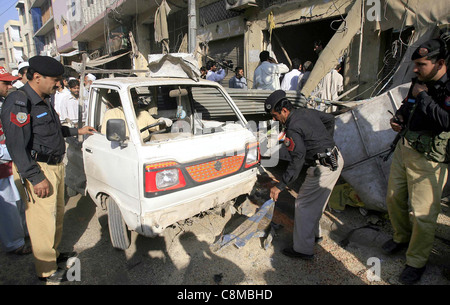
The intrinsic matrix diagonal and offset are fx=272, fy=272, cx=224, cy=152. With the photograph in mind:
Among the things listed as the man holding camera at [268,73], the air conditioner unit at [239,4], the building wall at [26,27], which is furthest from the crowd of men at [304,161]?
the building wall at [26,27]

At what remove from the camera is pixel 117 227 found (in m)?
2.81

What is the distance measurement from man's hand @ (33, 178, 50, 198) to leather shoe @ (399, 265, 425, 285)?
10.5ft

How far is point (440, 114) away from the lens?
2012 millimetres

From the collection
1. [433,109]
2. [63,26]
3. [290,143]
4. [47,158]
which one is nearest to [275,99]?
[290,143]

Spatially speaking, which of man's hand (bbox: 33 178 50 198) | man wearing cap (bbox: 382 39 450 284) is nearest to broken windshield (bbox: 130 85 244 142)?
man's hand (bbox: 33 178 50 198)

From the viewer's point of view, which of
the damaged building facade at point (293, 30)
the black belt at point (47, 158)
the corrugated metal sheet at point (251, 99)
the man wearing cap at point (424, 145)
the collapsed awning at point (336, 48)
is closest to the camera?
the man wearing cap at point (424, 145)

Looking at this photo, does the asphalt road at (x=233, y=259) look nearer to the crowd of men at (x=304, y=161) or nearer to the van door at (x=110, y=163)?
the crowd of men at (x=304, y=161)

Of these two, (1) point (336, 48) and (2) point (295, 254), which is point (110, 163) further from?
(1) point (336, 48)

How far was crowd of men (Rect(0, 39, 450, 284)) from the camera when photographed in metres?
2.21

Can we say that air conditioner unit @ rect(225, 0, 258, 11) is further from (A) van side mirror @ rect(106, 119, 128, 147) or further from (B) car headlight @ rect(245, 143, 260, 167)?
(A) van side mirror @ rect(106, 119, 128, 147)

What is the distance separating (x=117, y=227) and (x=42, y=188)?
0.82 meters

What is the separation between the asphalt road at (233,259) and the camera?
2.54 m
